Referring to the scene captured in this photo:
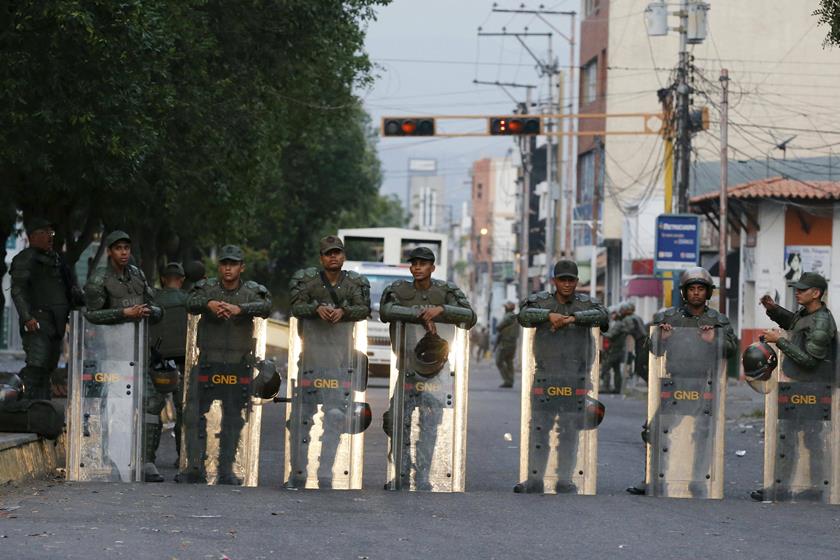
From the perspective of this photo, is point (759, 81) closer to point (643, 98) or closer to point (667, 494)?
point (643, 98)

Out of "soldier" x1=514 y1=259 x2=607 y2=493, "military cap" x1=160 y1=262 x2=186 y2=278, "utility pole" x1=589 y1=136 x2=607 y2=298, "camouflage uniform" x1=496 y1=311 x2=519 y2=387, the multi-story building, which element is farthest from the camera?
the multi-story building

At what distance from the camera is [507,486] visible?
14.2 metres

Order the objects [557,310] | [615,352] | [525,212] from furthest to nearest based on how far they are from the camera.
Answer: [525,212], [615,352], [557,310]

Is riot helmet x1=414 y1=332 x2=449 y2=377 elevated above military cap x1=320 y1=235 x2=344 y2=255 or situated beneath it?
situated beneath

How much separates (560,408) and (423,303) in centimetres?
132

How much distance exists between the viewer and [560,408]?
13.3 meters

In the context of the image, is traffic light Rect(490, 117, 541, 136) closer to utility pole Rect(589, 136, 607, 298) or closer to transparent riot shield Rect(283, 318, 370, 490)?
transparent riot shield Rect(283, 318, 370, 490)

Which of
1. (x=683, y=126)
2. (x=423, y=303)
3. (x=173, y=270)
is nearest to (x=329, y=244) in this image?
(x=423, y=303)

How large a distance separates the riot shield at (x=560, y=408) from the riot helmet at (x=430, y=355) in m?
A: 0.63

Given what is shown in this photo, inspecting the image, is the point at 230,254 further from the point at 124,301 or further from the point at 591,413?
the point at 591,413

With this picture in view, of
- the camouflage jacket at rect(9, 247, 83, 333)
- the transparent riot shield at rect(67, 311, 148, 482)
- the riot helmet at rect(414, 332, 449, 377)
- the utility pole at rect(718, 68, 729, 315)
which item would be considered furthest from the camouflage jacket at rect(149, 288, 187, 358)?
the utility pole at rect(718, 68, 729, 315)

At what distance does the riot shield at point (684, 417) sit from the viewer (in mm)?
13250

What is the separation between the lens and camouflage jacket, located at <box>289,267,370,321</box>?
12922 mm

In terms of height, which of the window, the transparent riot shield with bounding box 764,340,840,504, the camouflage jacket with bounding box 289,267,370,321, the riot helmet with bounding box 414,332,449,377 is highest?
the window
